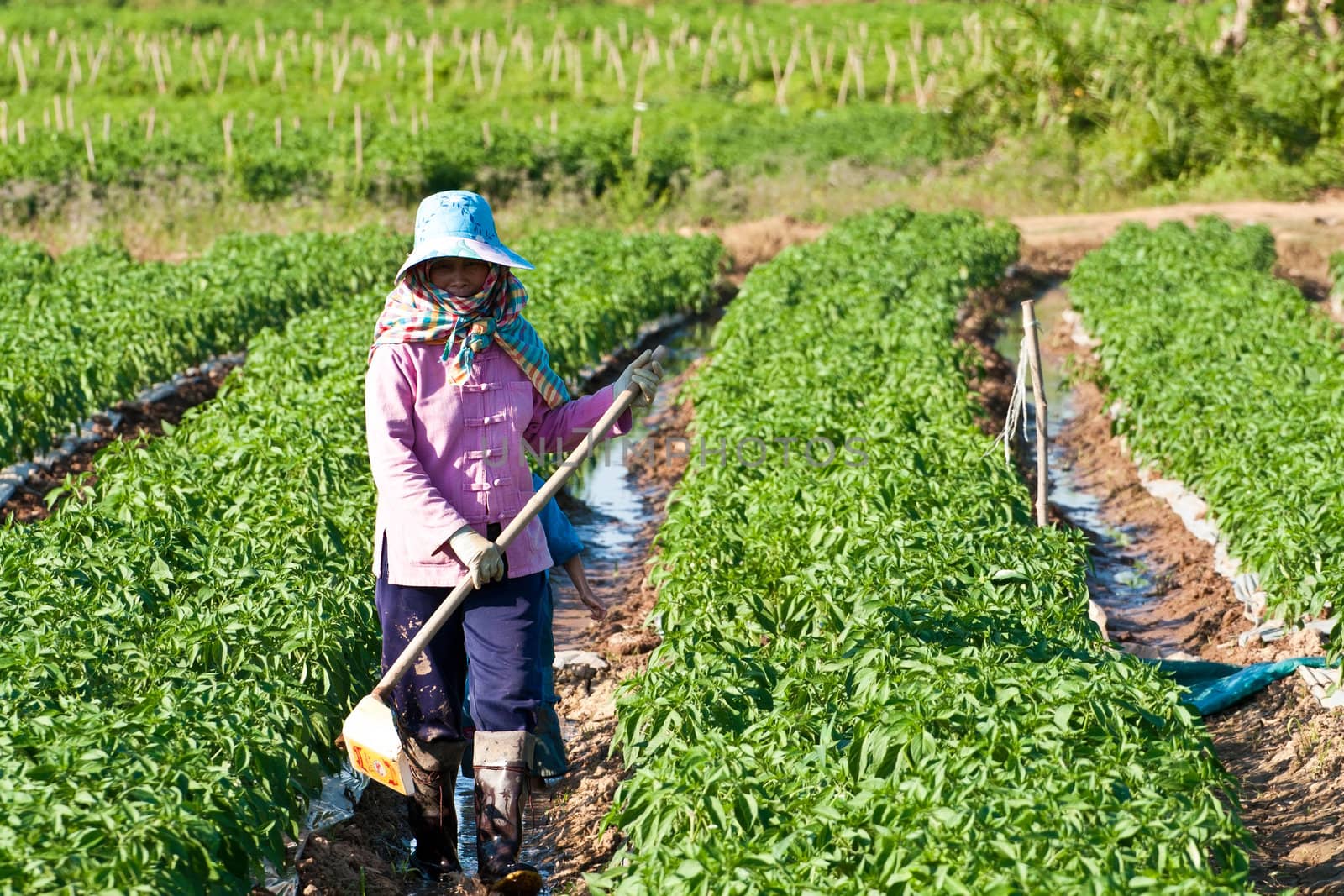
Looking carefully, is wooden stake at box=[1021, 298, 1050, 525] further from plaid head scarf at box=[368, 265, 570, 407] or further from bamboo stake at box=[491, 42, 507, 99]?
bamboo stake at box=[491, 42, 507, 99]

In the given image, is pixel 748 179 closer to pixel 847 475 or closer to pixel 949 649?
pixel 847 475

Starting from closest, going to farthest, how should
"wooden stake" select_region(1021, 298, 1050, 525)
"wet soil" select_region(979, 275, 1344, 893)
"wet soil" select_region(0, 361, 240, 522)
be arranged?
1. "wet soil" select_region(979, 275, 1344, 893)
2. "wooden stake" select_region(1021, 298, 1050, 525)
3. "wet soil" select_region(0, 361, 240, 522)

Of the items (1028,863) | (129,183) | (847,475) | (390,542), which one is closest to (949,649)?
(1028,863)

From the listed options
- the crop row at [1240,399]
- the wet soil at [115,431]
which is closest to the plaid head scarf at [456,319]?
the wet soil at [115,431]

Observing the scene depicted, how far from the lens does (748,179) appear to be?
24.7 meters

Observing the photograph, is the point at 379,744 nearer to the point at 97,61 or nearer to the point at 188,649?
the point at 188,649

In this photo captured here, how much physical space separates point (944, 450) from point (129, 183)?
17.9m

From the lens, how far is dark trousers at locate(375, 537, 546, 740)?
433 cm

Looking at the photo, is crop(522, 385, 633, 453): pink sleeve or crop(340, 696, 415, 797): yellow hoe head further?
crop(522, 385, 633, 453): pink sleeve

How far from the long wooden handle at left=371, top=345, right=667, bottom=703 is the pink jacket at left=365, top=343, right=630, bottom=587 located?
0.09 metres

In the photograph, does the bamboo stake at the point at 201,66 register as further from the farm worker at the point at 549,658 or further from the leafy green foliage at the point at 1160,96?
the farm worker at the point at 549,658

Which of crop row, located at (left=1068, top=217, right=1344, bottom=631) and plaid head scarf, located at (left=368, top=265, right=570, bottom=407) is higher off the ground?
plaid head scarf, located at (left=368, top=265, right=570, bottom=407)

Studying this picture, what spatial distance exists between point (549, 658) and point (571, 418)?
2.44ft

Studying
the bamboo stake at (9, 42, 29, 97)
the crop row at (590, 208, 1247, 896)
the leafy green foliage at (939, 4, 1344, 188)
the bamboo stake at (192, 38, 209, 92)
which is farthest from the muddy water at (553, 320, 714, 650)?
the bamboo stake at (192, 38, 209, 92)
